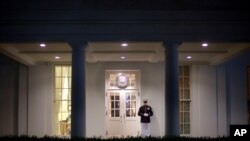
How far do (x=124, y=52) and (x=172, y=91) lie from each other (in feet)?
13.7

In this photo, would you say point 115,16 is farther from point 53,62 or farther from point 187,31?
point 53,62

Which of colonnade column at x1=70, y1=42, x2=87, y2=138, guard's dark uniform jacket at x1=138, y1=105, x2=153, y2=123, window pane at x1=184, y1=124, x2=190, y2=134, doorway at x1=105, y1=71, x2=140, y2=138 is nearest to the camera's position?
colonnade column at x1=70, y1=42, x2=87, y2=138

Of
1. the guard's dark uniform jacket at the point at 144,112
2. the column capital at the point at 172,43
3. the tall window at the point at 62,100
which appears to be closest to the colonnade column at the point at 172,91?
the column capital at the point at 172,43

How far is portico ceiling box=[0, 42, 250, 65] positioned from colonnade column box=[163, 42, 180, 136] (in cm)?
75

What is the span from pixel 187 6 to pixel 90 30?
3.64m

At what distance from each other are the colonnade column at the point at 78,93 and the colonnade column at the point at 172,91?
3.04m

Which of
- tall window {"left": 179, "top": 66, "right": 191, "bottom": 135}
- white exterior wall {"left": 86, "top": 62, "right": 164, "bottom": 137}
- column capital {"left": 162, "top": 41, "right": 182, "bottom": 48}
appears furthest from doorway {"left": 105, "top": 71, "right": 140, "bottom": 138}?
column capital {"left": 162, "top": 41, "right": 182, "bottom": 48}

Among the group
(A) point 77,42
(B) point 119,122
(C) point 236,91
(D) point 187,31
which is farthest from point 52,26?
(C) point 236,91

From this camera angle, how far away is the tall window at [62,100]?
22031 mm

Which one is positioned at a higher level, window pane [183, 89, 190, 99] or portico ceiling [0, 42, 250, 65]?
portico ceiling [0, 42, 250, 65]

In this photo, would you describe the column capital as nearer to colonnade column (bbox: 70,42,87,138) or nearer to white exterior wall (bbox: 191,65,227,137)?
colonnade column (bbox: 70,42,87,138)

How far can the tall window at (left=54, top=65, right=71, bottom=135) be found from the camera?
72.3 feet

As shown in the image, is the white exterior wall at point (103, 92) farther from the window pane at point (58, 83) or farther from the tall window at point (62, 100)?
the window pane at point (58, 83)

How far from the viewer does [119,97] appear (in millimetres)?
22031
